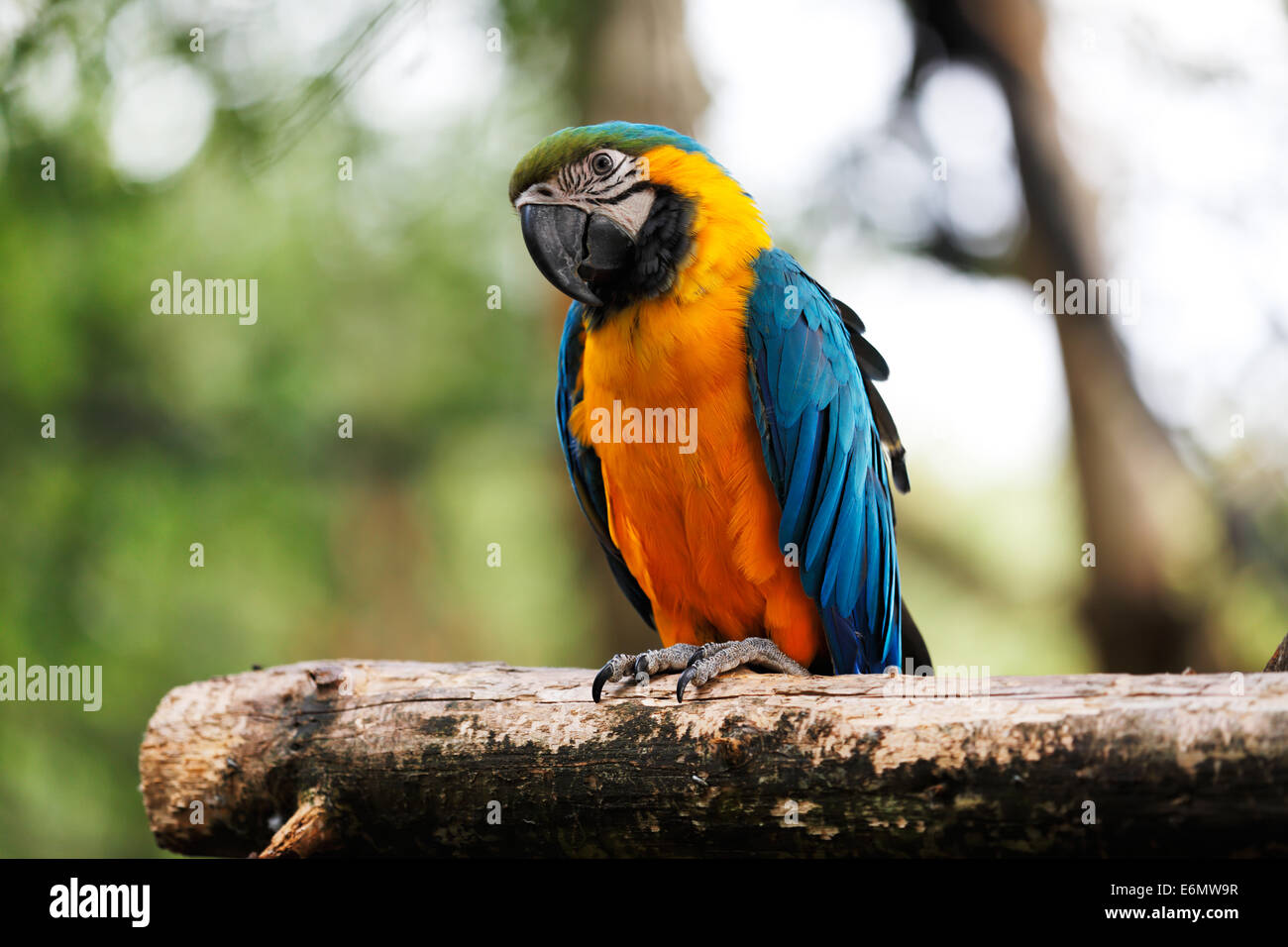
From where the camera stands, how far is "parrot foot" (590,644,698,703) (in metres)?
2.45

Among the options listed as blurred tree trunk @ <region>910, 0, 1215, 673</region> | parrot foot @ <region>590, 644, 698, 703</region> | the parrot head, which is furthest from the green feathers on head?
blurred tree trunk @ <region>910, 0, 1215, 673</region>

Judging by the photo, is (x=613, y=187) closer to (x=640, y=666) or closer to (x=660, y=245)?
(x=660, y=245)

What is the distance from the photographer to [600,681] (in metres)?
2.44

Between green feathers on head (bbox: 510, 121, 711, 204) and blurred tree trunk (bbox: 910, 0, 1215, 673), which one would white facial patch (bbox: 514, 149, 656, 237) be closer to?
green feathers on head (bbox: 510, 121, 711, 204)

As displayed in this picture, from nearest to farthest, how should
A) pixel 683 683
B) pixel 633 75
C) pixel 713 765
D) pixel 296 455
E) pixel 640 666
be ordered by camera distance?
1. pixel 713 765
2. pixel 683 683
3. pixel 640 666
4. pixel 633 75
5. pixel 296 455

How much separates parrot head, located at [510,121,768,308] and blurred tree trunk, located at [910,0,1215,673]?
3.30 m

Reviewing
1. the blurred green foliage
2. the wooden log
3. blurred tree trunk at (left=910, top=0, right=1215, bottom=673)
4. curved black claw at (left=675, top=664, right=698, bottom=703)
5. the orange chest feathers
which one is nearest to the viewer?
the wooden log

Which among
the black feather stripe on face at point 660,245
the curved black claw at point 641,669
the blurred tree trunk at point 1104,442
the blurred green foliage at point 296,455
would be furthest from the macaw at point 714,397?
the blurred tree trunk at point 1104,442

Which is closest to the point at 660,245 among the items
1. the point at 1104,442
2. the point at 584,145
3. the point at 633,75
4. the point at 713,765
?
the point at 584,145

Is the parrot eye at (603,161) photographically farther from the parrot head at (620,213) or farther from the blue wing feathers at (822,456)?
the blue wing feathers at (822,456)

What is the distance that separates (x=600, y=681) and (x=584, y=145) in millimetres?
1621

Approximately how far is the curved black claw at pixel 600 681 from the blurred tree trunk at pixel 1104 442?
12.7 feet

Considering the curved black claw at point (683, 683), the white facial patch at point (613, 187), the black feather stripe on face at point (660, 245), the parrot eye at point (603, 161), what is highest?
the parrot eye at point (603, 161)

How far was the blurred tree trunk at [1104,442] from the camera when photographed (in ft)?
16.7
